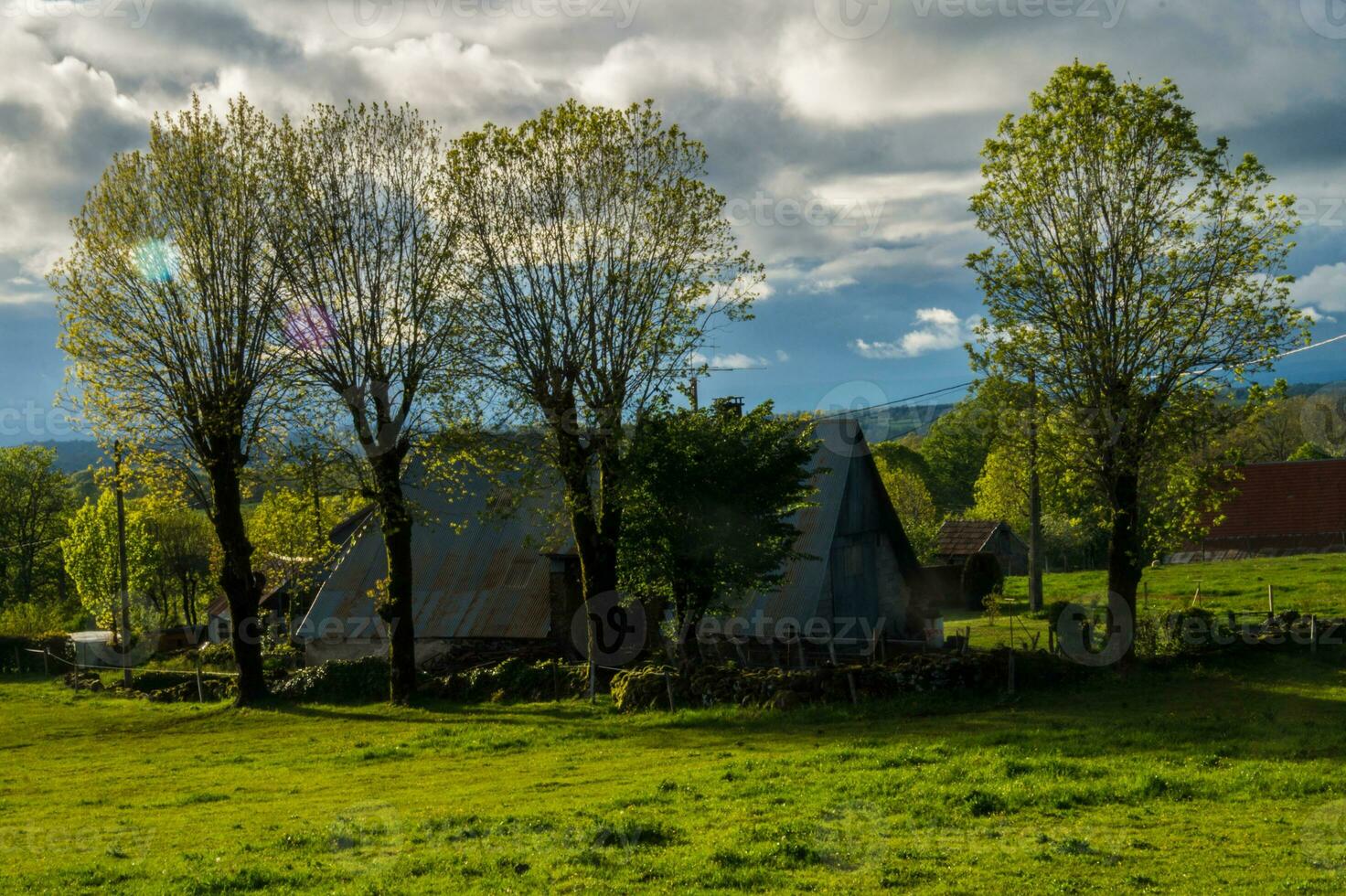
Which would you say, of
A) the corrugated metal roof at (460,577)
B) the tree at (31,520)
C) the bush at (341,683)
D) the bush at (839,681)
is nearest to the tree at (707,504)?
the bush at (839,681)

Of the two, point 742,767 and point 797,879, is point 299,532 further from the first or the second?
point 797,879

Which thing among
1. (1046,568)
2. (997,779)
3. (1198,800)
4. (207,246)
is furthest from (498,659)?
(1046,568)

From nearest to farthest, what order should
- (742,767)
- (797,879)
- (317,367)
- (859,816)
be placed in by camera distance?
(797,879)
(859,816)
(742,767)
(317,367)

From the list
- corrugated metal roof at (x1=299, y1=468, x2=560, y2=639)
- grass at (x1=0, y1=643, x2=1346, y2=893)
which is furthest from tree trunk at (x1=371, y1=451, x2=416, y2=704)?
corrugated metal roof at (x1=299, y1=468, x2=560, y2=639)

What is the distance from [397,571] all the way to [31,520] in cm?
6924

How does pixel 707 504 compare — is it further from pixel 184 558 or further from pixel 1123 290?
pixel 184 558

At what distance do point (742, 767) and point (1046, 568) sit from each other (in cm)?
6350

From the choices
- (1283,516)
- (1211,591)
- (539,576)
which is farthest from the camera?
(1283,516)

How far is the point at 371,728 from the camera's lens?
2650 cm

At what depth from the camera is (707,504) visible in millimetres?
26109

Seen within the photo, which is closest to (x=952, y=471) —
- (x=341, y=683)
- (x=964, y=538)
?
(x=964, y=538)

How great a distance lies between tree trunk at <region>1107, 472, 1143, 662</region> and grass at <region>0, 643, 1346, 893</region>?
1.79m

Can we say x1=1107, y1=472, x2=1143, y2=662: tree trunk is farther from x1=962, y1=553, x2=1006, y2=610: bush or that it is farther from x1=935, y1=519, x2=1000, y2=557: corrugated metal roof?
x1=935, y1=519, x2=1000, y2=557: corrugated metal roof

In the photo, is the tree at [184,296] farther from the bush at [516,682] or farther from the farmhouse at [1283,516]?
the farmhouse at [1283,516]
